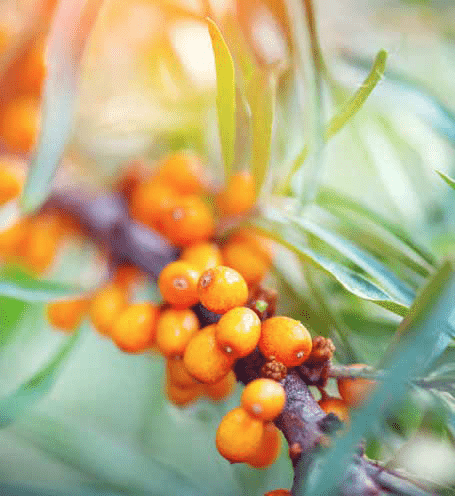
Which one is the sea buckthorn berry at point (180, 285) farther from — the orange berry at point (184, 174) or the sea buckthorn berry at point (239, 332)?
the orange berry at point (184, 174)

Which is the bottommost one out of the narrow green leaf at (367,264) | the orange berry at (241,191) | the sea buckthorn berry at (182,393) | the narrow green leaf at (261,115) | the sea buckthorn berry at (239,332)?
the sea buckthorn berry at (182,393)

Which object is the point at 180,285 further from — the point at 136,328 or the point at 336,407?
the point at 336,407

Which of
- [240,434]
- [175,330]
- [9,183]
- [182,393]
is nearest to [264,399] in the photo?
[240,434]

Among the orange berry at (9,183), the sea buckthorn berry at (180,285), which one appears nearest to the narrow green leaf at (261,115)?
the sea buckthorn berry at (180,285)

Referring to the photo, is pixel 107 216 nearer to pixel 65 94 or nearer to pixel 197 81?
pixel 65 94

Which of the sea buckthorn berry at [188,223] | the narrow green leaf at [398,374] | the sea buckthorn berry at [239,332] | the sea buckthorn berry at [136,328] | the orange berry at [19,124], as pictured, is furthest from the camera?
the orange berry at [19,124]

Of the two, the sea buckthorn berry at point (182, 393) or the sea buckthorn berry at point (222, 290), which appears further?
the sea buckthorn berry at point (182, 393)

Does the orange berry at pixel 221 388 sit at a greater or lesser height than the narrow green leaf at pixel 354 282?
lesser
